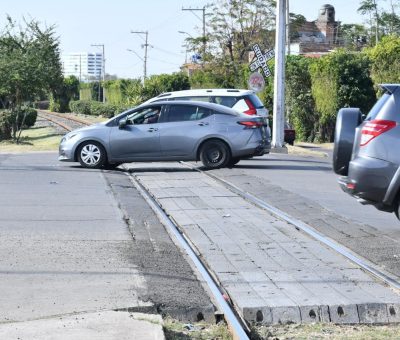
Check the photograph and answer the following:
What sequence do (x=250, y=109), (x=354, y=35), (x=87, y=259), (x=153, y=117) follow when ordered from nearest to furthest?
(x=87, y=259)
(x=153, y=117)
(x=250, y=109)
(x=354, y=35)

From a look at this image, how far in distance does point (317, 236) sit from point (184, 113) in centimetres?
965

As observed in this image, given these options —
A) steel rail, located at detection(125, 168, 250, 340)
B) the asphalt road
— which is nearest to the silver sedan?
the asphalt road

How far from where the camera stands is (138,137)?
19938 millimetres

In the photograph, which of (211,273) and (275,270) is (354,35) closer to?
(275,270)

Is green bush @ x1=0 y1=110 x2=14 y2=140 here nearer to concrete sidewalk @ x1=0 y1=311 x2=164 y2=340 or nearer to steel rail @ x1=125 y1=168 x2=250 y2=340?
steel rail @ x1=125 y1=168 x2=250 y2=340

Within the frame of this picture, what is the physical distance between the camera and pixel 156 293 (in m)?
7.75

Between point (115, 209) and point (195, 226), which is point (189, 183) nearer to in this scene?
point (115, 209)

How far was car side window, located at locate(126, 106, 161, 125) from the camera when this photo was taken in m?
20.1

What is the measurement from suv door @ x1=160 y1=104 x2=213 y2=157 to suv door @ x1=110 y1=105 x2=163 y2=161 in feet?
0.58

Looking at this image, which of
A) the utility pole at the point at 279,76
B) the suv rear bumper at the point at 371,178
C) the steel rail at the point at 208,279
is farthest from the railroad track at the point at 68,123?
the suv rear bumper at the point at 371,178

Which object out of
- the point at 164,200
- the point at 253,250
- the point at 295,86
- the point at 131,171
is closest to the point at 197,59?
the point at 295,86

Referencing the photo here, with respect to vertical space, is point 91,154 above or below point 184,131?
below

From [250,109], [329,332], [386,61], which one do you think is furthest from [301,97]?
[329,332]

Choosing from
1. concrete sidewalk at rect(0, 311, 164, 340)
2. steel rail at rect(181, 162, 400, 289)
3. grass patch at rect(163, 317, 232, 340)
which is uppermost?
steel rail at rect(181, 162, 400, 289)
